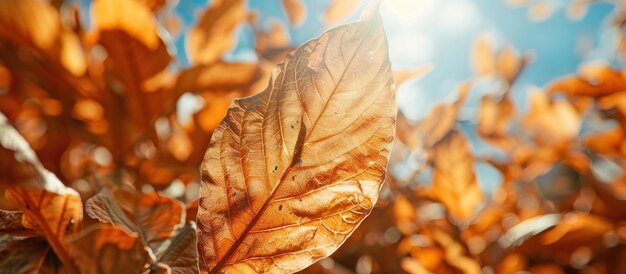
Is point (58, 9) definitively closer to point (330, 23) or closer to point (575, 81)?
point (330, 23)

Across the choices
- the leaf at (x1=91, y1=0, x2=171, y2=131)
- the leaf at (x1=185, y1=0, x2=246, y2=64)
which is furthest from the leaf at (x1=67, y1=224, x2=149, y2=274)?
the leaf at (x1=185, y1=0, x2=246, y2=64)

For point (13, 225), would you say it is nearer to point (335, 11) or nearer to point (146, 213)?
point (146, 213)

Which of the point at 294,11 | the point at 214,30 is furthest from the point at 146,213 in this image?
the point at 294,11

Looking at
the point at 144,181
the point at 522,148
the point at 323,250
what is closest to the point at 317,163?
the point at 323,250

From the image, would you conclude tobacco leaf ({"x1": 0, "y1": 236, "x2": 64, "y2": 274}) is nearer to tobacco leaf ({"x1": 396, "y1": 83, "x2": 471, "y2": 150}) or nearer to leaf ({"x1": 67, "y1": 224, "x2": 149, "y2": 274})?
leaf ({"x1": 67, "y1": 224, "x2": 149, "y2": 274})

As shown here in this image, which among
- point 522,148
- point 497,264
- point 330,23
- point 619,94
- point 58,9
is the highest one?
point 58,9

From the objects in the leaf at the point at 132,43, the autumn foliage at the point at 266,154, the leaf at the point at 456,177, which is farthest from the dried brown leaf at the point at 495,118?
the leaf at the point at 132,43

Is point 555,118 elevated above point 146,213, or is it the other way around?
point 146,213
